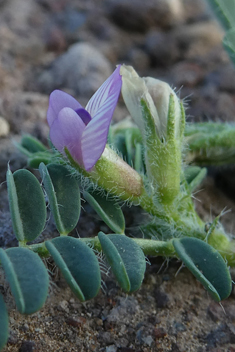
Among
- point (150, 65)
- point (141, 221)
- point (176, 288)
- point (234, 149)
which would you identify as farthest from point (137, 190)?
point (150, 65)

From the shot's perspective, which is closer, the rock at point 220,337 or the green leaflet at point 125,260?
the green leaflet at point 125,260

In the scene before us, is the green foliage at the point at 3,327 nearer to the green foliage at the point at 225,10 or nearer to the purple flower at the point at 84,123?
the purple flower at the point at 84,123

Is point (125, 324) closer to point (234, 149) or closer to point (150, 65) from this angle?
point (234, 149)

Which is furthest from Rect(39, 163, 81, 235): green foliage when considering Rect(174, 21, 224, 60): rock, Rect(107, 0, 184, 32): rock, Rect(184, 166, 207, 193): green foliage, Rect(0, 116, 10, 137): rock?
Rect(107, 0, 184, 32): rock

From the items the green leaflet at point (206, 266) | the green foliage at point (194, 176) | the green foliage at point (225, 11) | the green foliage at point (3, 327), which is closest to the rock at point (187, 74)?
the green foliage at point (225, 11)

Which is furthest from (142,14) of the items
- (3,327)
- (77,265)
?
(3,327)

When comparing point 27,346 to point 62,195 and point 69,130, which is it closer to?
point 62,195

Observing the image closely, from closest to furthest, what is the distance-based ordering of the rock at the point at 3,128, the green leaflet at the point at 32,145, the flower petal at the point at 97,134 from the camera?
1. the flower petal at the point at 97,134
2. the green leaflet at the point at 32,145
3. the rock at the point at 3,128

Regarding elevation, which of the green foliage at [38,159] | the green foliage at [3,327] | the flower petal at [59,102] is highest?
the flower petal at [59,102]
